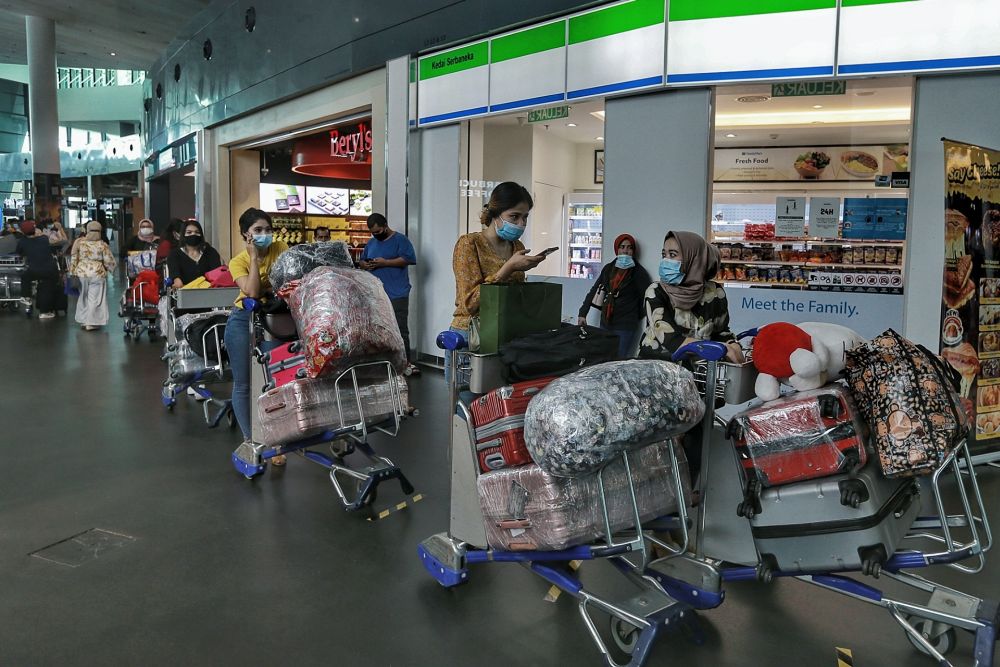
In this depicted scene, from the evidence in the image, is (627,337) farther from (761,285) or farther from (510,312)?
(510,312)

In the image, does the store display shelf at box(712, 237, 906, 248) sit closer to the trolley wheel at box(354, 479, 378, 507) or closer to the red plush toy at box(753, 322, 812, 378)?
the trolley wheel at box(354, 479, 378, 507)

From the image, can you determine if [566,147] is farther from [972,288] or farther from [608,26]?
[972,288]

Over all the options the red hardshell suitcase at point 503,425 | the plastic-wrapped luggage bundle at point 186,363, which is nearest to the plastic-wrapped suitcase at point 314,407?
the red hardshell suitcase at point 503,425

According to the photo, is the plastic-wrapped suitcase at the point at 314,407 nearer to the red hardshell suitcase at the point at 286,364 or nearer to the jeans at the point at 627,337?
the red hardshell suitcase at the point at 286,364

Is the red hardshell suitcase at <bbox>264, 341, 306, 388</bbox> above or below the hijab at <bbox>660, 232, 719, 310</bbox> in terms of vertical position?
below

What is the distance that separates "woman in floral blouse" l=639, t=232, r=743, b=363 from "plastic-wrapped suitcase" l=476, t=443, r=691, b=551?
0.85 m

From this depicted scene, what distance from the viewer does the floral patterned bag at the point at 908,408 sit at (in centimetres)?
220

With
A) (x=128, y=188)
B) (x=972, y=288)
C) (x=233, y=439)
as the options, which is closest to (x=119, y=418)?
(x=233, y=439)

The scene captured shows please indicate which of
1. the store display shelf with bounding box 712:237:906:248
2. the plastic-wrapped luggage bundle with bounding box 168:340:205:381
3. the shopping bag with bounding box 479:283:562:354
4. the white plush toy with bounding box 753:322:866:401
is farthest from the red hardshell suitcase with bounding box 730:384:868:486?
the plastic-wrapped luggage bundle with bounding box 168:340:205:381

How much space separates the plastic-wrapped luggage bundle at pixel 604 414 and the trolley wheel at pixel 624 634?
2.08 feet

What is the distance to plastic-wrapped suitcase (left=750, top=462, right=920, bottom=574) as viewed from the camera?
7.52ft

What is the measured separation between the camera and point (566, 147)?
7617mm

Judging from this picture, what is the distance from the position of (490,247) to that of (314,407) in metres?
1.21

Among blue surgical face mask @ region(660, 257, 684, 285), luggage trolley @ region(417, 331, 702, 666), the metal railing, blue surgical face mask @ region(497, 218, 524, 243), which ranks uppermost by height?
the metal railing
